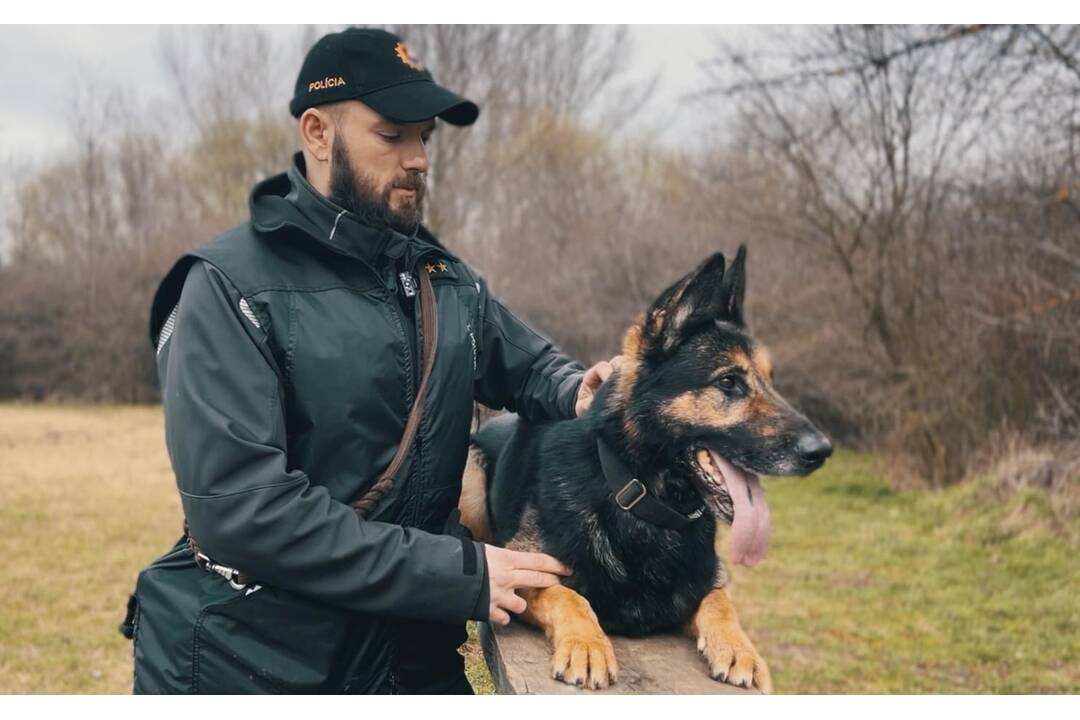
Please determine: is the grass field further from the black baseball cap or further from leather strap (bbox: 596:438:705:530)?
the black baseball cap

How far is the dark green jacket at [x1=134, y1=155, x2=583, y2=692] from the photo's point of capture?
2525 millimetres

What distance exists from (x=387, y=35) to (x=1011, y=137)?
1047 centimetres

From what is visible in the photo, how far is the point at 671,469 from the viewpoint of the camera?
3.21 meters

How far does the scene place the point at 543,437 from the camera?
3.57 metres

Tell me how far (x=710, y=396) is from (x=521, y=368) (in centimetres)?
73

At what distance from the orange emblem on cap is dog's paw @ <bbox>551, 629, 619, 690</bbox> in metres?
1.77

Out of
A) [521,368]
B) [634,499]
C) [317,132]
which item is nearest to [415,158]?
[317,132]

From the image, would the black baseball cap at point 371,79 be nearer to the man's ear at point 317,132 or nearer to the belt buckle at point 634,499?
the man's ear at point 317,132

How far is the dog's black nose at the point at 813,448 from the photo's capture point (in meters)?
2.97

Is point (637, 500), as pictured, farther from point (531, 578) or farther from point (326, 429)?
point (326, 429)

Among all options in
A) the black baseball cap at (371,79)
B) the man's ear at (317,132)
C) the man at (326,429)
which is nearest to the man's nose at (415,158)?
the man at (326,429)

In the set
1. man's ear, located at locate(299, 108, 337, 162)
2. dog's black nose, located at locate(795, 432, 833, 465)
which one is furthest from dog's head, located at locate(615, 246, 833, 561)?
man's ear, located at locate(299, 108, 337, 162)

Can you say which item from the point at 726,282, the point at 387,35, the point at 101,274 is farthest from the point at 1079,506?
the point at 101,274
